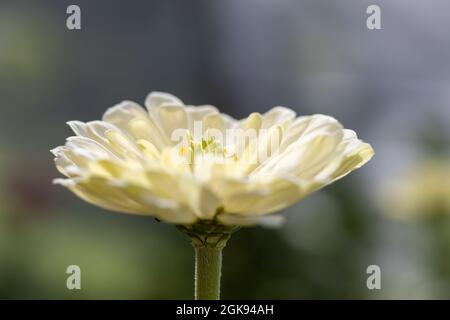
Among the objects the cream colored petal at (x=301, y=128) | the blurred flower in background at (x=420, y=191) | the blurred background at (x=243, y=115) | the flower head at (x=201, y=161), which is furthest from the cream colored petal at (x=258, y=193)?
the blurred flower in background at (x=420, y=191)

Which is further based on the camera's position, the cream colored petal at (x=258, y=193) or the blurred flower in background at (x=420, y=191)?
the blurred flower in background at (x=420, y=191)

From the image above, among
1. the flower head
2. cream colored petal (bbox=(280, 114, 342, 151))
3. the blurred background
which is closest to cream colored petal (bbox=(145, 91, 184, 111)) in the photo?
the flower head

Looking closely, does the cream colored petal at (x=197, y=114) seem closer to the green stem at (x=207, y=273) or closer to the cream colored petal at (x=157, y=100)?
the cream colored petal at (x=157, y=100)

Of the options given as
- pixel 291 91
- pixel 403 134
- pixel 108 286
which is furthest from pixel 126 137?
pixel 291 91

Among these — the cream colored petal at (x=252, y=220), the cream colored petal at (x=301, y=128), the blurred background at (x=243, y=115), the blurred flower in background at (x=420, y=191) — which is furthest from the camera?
the blurred background at (x=243, y=115)

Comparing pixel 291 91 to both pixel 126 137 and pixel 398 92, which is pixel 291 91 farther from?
pixel 126 137

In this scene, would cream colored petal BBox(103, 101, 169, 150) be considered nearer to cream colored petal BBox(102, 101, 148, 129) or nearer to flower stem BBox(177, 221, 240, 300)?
cream colored petal BBox(102, 101, 148, 129)

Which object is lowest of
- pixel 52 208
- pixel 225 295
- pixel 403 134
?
pixel 225 295
